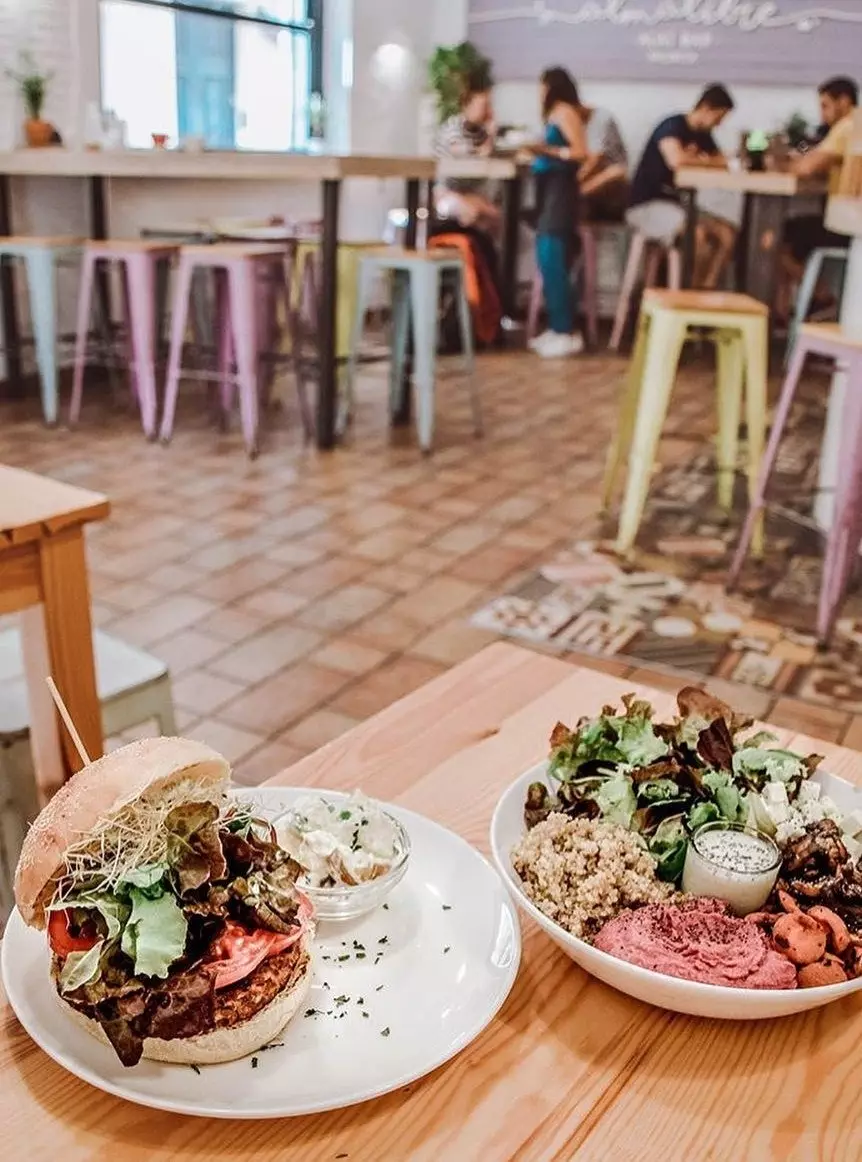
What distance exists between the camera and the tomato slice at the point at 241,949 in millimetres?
782

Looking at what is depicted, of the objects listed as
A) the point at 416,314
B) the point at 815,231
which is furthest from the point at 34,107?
the point at 815,231

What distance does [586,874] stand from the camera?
36.9 inches

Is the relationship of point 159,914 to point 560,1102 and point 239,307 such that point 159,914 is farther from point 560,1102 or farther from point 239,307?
point 239,307

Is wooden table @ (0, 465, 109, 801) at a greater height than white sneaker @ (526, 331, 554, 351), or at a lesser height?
greater

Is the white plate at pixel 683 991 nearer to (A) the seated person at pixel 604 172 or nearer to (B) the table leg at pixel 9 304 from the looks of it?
(B) the table leg at pixel 9 304

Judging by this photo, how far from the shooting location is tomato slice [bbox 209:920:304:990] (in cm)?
78

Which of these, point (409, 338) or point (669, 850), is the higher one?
point (669, 850)

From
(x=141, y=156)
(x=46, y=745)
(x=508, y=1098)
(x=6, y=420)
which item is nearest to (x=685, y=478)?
(x=141, y=156)

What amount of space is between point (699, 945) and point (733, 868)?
2.9 inches

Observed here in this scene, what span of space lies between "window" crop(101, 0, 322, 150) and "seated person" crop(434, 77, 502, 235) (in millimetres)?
927

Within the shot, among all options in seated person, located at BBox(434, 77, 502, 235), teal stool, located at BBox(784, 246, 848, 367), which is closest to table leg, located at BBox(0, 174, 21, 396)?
seated person, located at BBox(434, 77, 502, 235)

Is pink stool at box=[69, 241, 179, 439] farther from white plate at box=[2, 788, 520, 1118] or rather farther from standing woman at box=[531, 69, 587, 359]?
white plate at box=[2, 788, 520, 1118]

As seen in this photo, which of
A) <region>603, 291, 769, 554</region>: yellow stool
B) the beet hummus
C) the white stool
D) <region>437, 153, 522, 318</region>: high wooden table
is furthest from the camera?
<region>437, 153, 522, 318</region>: high wooden table

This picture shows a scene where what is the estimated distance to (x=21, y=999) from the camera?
84 centimetres
